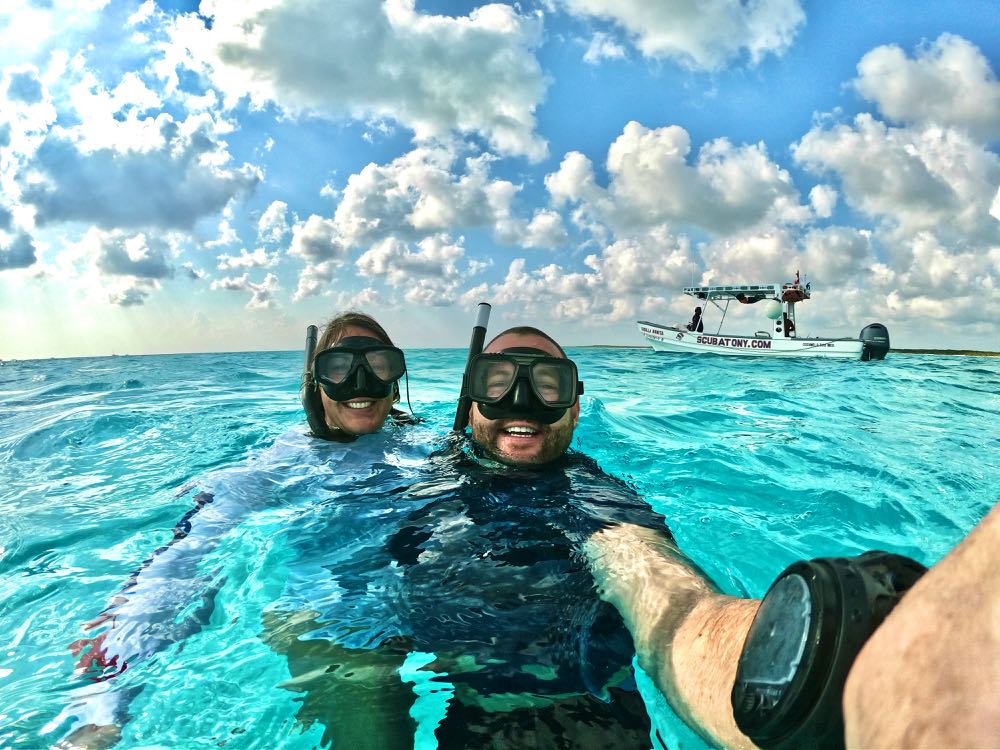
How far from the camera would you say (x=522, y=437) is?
9.96ft

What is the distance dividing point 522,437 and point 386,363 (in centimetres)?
187

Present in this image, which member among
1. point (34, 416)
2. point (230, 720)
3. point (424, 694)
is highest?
point (424, 694)

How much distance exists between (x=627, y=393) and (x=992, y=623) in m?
12.1

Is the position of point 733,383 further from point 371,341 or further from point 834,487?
point 371,341

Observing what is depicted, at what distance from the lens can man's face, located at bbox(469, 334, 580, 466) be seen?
3.02m

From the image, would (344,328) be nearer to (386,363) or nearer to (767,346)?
(386,363)

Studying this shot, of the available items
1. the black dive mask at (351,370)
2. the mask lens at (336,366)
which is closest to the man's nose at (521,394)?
the black dive mask at (351,370)

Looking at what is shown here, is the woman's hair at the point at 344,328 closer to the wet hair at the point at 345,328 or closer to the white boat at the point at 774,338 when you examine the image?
the wet hair at the point at 345,328

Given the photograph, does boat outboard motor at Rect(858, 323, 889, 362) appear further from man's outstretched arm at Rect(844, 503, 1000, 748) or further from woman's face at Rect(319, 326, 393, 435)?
man's outstretched arm at Rect(844, 503, 1000, 748)

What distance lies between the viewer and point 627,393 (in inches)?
490

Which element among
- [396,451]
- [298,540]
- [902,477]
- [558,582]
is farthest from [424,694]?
[902,477]

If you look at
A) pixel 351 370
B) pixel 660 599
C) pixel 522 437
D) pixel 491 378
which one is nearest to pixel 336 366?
pixel 351 370

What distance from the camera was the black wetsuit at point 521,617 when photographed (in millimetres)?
1562

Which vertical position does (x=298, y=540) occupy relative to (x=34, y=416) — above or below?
above
